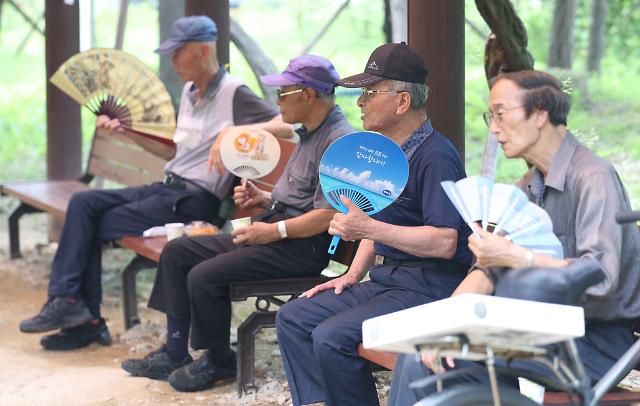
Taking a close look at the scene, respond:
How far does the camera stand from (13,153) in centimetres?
1346

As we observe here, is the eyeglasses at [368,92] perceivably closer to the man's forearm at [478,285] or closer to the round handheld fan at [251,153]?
the man's forearm at [478,285]

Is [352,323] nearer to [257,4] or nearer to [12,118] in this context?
[12,118]

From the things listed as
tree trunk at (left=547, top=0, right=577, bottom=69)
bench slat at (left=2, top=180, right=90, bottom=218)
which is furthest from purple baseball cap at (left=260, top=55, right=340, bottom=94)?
tree trunk at (left=547, top=0, right=577, bottom=69)

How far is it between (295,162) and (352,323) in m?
1.31

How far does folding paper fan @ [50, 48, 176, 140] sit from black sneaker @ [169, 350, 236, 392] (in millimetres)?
1741

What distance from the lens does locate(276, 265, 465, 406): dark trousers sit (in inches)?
156

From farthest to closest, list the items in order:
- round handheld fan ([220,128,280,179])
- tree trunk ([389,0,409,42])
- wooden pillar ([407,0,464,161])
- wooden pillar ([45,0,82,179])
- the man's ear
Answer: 1. wooden pillar ([45,0,82,179])
2. tree trunk ([389,0,409,42])
3. round handheld fan ([220,128,280,179])
4. wooden pillar ([407,0,464,161])
5. the man's ear

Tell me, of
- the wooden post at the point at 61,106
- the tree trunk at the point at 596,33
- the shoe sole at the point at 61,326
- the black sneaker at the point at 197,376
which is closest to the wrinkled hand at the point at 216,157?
the black sneaker at the point at 197,376

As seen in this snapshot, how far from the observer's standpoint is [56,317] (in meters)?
6.03

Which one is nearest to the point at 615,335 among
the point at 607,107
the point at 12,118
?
the point at 607,107

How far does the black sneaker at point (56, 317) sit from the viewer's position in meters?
6.02

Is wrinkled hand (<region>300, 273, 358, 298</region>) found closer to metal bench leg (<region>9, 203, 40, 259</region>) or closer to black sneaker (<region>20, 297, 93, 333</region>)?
black sneaker (<region>20, 297, 93, 333</region>)

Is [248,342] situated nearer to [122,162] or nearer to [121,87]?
[121,87]

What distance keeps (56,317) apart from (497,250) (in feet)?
11.4
